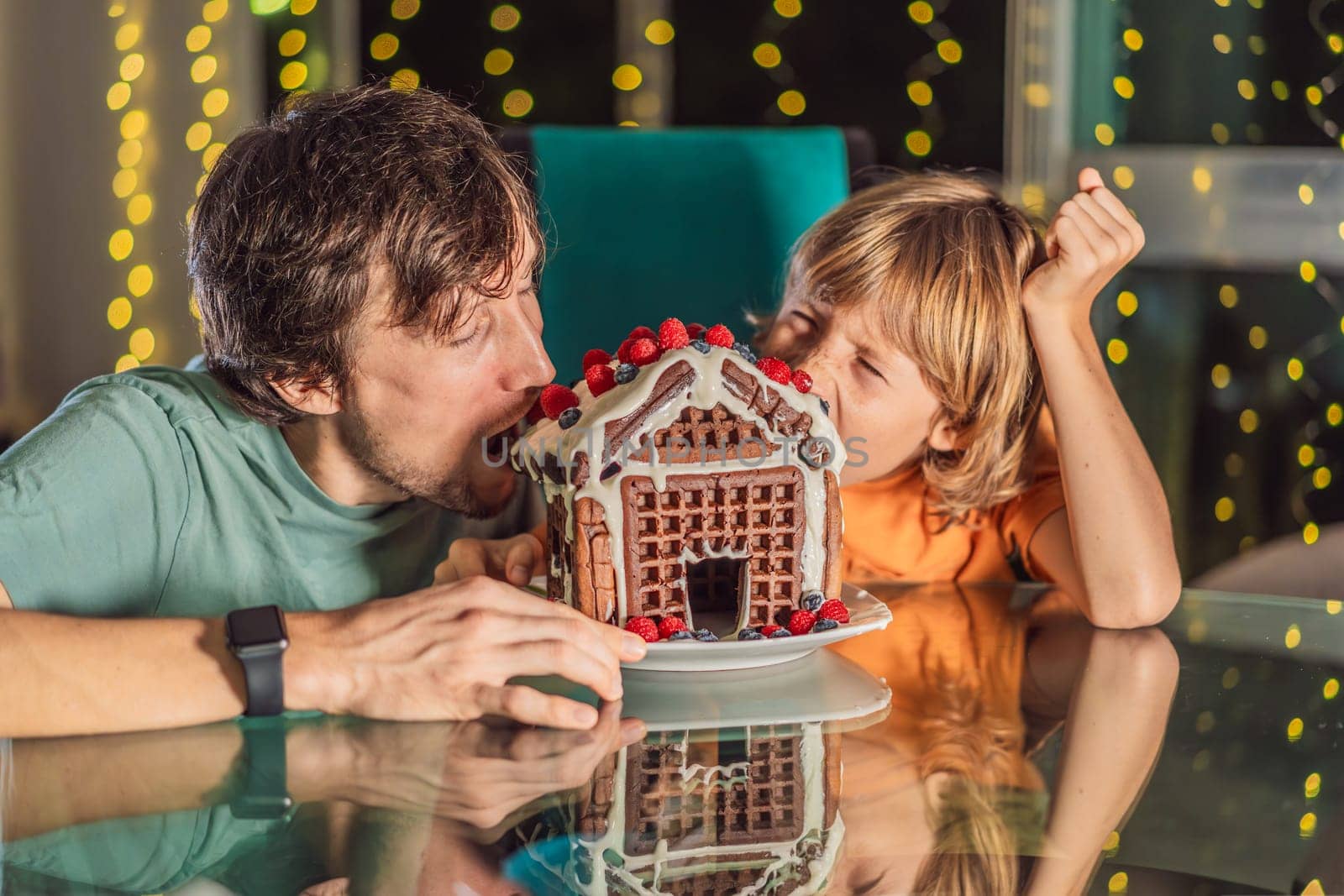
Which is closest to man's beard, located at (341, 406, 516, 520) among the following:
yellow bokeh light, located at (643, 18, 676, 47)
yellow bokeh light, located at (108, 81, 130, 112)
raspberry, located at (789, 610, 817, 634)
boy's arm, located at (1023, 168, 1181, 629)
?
raspberry, located at (789, 610, 817, 634)

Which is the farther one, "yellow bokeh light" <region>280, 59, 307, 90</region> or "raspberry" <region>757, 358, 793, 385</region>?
"yellow bokeh light" <region>280, 59, 307, 90</region>

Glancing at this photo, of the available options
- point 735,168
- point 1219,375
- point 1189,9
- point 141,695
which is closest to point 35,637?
point 141,695

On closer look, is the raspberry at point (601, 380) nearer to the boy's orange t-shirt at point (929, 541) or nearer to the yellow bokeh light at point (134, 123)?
the boy's orange t-shirt at point (929, 541)

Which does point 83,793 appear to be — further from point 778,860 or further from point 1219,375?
point 1219,375

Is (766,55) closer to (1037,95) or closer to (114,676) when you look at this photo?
(1037,95)

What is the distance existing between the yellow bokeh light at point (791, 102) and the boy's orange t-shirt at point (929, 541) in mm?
2547

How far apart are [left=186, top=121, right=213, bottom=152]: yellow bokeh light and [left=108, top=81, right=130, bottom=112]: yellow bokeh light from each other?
6.4 inches

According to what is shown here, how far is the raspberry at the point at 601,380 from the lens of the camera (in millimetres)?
1260

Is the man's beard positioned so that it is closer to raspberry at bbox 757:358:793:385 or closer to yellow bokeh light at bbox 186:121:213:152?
raspberry at bbox 757:358:793:385

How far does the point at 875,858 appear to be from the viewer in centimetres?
84

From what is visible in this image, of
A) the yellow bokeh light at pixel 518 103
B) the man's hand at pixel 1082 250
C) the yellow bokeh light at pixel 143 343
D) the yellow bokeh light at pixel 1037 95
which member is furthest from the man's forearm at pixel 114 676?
the yellow bokeh light at pixel 518 103

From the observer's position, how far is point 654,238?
2289mm

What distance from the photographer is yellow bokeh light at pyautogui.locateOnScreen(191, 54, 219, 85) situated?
3240 mm

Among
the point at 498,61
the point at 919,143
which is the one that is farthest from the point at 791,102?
the point at 498,61
